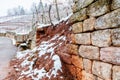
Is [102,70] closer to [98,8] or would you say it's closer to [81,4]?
[98,8]

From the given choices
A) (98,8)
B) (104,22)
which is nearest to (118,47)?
(104,22)

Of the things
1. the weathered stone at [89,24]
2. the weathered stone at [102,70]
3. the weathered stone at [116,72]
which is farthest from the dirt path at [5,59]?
the weathered stone at [116,72]

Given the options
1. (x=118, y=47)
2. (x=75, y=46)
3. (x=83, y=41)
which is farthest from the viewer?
(x=75, y=46)

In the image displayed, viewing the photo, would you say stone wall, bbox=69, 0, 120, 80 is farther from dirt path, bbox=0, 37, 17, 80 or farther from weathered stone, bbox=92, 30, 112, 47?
dirt path, bbox=0, 37, 17, 80

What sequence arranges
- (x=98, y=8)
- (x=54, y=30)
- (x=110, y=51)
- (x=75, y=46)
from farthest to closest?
(x=54, y=30), (x=75, y=46), (x=98, y=8), (x=110, y=51)

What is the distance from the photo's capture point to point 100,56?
3.23 metres

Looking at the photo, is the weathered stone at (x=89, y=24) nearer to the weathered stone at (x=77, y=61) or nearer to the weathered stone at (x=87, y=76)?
the weathered stone at (x=77, y=61)

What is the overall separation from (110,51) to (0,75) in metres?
7.52

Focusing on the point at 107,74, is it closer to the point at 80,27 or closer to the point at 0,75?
the point at 80,27

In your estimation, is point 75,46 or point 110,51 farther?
point 75,46

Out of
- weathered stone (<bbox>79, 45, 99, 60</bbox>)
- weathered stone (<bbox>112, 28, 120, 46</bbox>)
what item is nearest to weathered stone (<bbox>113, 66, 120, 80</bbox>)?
weathered stone (<bbox>112, 28, 120, 46</bbox>)

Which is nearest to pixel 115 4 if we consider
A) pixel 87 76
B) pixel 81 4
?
pixel 81 4

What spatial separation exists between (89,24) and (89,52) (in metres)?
0.51

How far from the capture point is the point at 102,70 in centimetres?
320
